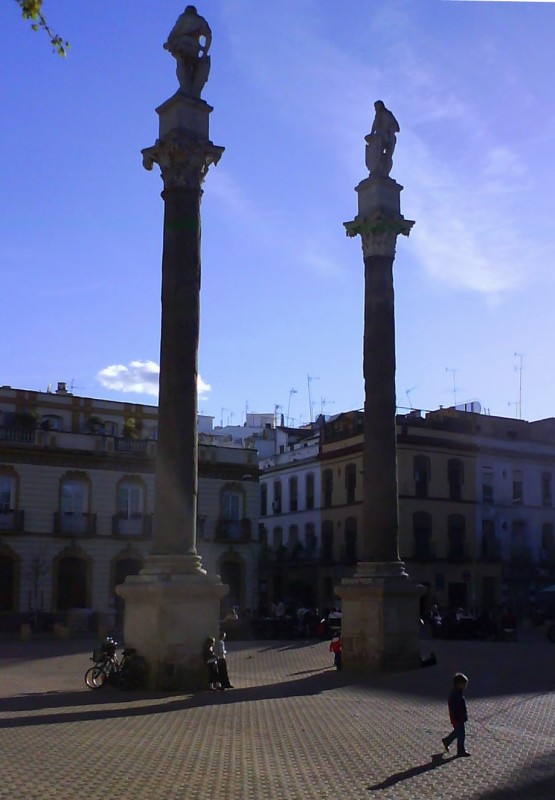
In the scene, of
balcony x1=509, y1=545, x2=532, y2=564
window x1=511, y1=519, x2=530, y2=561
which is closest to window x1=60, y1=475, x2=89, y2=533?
balcony x1=509, y1=545, x2=532, y2=564

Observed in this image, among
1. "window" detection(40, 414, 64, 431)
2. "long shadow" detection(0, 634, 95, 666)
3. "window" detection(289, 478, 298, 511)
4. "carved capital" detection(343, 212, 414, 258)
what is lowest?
"long shadow" detection(0, 634, 95, 666)

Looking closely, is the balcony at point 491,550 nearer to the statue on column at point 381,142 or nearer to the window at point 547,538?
the window at point 547,538

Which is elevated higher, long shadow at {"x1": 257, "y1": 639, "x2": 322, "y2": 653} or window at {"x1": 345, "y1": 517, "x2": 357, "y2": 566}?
window at {"x1": 345, "y1": 517, "x2": 357, "y2": 566}

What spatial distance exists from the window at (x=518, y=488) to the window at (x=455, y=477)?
15.0 ft

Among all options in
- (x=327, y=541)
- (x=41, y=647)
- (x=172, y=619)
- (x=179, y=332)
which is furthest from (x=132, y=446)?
(x=172, y=619)

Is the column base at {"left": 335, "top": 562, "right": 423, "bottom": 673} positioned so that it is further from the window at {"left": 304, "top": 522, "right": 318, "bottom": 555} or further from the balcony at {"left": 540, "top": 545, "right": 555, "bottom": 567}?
the balcony at {"left": 540, "top": 545, "right": 555, "bottom": 567}

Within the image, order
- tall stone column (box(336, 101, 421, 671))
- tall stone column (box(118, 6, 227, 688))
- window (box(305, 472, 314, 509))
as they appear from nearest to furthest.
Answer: tall stone column (box(118, 6, 227, 688)), tall stone column (box(336, 101, 421, 671)), window (box(305, 472, 314, 509))

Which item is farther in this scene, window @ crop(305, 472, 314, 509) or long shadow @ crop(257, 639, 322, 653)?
window @ crop(305, 472, 314, 509)

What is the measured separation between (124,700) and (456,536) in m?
47.4

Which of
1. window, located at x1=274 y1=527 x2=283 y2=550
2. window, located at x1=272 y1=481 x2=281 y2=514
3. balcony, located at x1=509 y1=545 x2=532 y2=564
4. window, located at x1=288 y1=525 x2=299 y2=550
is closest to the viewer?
balcony, located at x1=509 y1=545 x2=532 y2=564

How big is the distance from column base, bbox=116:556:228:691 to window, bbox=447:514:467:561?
4436 centimetres

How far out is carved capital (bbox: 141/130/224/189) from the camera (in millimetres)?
20938

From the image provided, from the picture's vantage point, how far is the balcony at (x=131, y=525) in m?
51.2

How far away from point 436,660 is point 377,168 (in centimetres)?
1192
